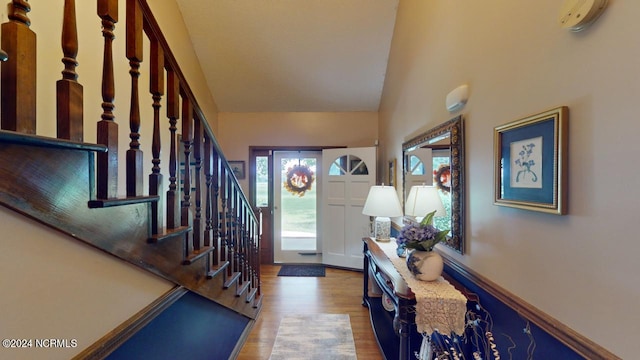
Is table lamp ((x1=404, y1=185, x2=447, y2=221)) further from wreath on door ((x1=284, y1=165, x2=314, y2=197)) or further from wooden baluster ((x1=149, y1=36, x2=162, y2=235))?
wreath on door ((x1=284, y1=165, x2=314, y2=197))

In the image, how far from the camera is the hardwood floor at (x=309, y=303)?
2184 millimetres

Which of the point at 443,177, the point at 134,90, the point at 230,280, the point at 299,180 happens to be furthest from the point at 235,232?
the point at 299,180

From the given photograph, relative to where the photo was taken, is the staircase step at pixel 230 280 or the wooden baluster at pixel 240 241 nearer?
the staircase step at pixel 230 280

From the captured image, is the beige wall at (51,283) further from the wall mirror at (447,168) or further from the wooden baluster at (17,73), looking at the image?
the wall mirror at (447,168)

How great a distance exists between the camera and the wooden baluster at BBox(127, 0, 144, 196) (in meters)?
0.95

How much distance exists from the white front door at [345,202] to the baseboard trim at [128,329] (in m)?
2.90

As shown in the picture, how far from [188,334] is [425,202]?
1733mm

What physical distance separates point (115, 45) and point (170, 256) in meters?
2.07

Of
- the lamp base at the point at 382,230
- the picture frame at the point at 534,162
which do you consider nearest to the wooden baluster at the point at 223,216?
the lamp base at the point at 382,230

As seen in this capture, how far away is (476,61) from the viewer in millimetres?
1454

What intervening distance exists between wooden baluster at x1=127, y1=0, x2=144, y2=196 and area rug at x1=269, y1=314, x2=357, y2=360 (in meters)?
1.76

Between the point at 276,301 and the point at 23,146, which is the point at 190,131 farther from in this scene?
the point at 276,301

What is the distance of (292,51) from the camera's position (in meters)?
3.39

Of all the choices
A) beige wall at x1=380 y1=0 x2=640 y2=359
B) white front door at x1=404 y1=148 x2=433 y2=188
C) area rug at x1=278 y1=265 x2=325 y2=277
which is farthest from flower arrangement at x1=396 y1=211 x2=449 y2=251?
area rug at x1=278 y1=265 x2=325 y2=277
